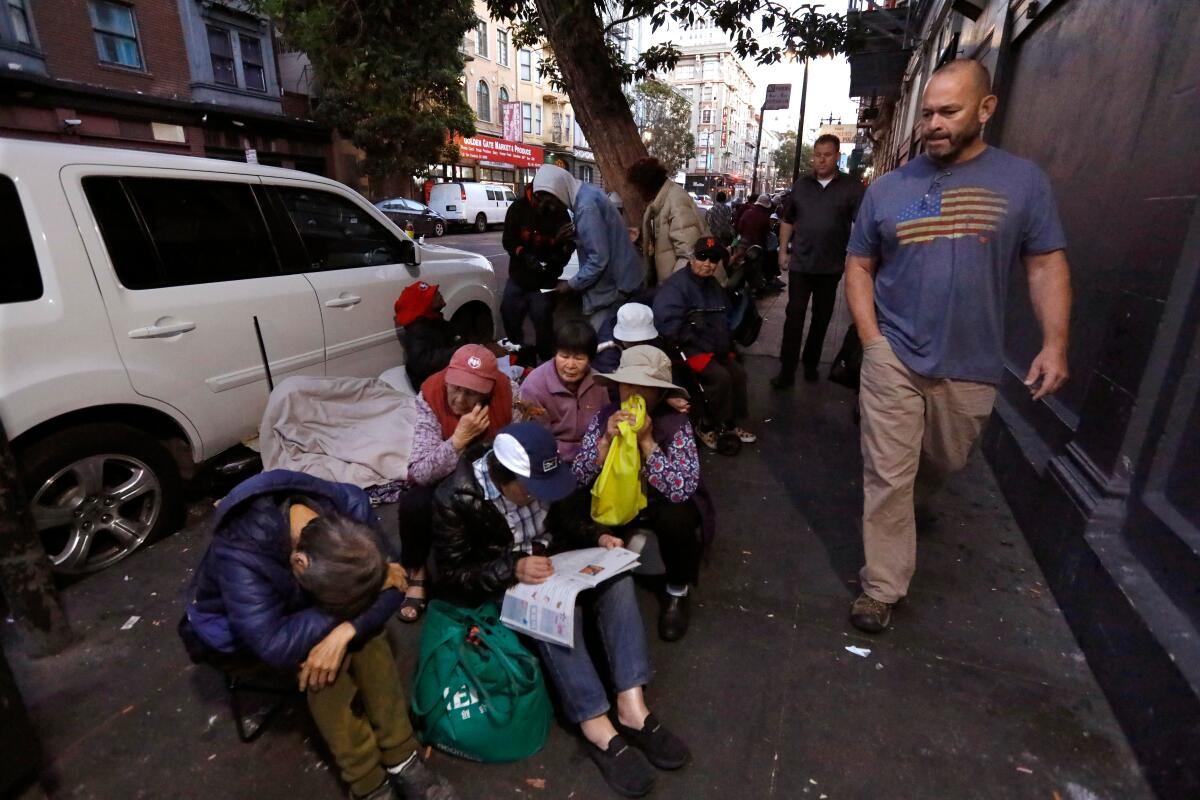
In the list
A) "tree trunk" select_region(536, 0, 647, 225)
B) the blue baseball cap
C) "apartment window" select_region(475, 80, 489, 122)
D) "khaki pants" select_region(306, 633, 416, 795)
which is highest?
"apartment window" select_region(475, 80, 489, 122)

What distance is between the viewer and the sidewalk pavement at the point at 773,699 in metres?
2.03

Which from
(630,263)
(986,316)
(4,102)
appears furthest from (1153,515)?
(4,102)

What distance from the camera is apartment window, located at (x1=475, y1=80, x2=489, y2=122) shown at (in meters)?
35.0

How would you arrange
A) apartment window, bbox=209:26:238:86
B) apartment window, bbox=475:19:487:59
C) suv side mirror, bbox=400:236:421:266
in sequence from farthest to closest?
apartment window, bbox=475:19:487:59 → apartment window, bbox=209:26:238:86 → suv side mirror, bbox=400:236:421:266

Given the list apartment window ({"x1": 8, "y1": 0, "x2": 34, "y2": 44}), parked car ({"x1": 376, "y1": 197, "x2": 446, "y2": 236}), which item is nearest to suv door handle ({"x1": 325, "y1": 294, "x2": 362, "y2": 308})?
parked car ({"x1": 376, "y1": 197, "x2": 446, "y2": 236})

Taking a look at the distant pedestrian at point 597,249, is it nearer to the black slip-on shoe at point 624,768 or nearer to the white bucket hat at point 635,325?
the white bucket hat at point 635,325

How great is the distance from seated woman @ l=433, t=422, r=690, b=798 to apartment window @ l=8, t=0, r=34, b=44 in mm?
21000

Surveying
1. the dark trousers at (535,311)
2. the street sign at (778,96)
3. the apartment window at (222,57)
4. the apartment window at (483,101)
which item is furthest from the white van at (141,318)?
the apartment window at (483,101)

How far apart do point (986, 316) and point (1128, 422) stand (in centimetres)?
73

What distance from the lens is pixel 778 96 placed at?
15414 mm

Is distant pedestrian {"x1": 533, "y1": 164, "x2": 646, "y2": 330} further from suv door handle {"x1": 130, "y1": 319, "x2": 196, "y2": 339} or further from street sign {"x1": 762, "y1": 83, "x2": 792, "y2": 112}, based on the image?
street sign {"x1": 762, "y1": 83, "x2": 792, "y2": 112}

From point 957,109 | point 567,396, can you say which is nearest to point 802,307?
point 567,396

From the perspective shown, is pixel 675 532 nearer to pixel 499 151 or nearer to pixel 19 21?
pixel 19 21

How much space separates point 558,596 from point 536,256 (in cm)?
363
